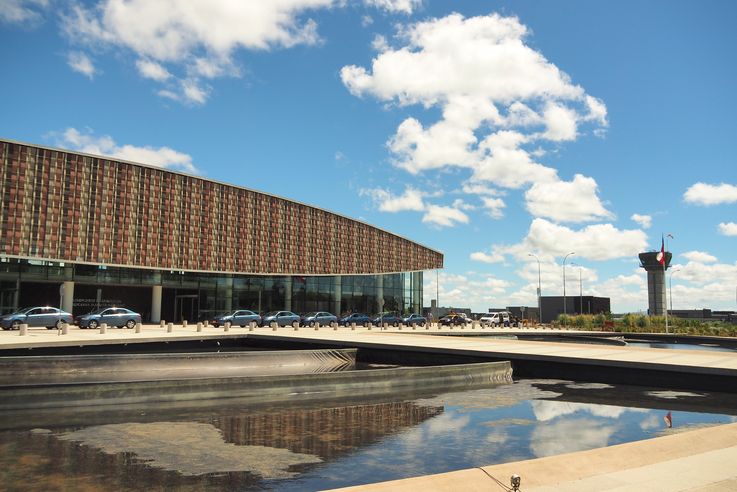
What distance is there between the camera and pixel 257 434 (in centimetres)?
1121

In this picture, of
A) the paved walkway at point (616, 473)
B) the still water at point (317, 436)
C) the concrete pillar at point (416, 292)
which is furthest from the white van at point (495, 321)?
the paved walkway at point (616, 473)

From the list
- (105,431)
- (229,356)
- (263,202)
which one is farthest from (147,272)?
(105,431)

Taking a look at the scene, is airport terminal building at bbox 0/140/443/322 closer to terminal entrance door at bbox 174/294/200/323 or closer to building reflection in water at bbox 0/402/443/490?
terminal entrance door at bbox 174/294/200/323

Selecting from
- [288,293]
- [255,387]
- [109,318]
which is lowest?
[255,387]

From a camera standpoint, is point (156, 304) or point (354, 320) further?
point (354, 320)

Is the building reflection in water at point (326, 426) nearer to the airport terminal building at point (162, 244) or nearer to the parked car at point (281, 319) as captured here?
the parked car at point (281, 319)

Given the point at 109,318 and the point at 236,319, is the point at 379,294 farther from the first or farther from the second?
the point at 109,318

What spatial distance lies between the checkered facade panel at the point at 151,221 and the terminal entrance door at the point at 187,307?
4615mm

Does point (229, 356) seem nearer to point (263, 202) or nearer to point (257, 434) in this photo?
point (257, 434)

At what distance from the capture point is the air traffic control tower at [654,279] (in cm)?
10175

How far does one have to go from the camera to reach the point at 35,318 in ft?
125

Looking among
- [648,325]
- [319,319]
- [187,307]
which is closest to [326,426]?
[319,319]

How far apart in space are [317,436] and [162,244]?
48.5 meters

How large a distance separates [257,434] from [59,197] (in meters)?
45.6
